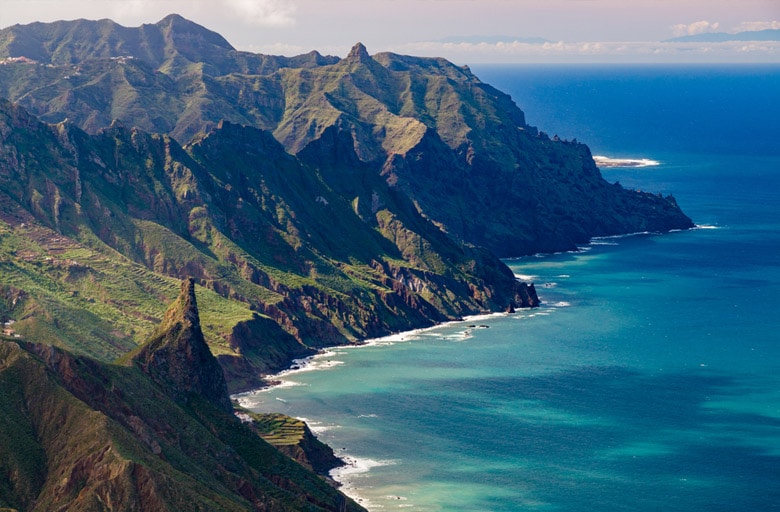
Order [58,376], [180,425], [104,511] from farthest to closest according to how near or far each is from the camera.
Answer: [180,425]
[58,376]
[104,511]

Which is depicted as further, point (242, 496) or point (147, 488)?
point (242, 496)

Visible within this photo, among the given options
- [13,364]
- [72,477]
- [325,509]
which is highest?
[13,364]

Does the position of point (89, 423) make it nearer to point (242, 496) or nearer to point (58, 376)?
point (58, 376)

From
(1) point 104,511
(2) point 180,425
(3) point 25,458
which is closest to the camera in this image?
(1) point 104,511

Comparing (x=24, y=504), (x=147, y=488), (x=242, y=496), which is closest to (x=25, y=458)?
(x=24, y=504)

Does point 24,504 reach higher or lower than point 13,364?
lower

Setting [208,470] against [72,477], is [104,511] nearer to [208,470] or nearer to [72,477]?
[72,477]

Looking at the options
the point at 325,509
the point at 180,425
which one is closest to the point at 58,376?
the point at 180,425
